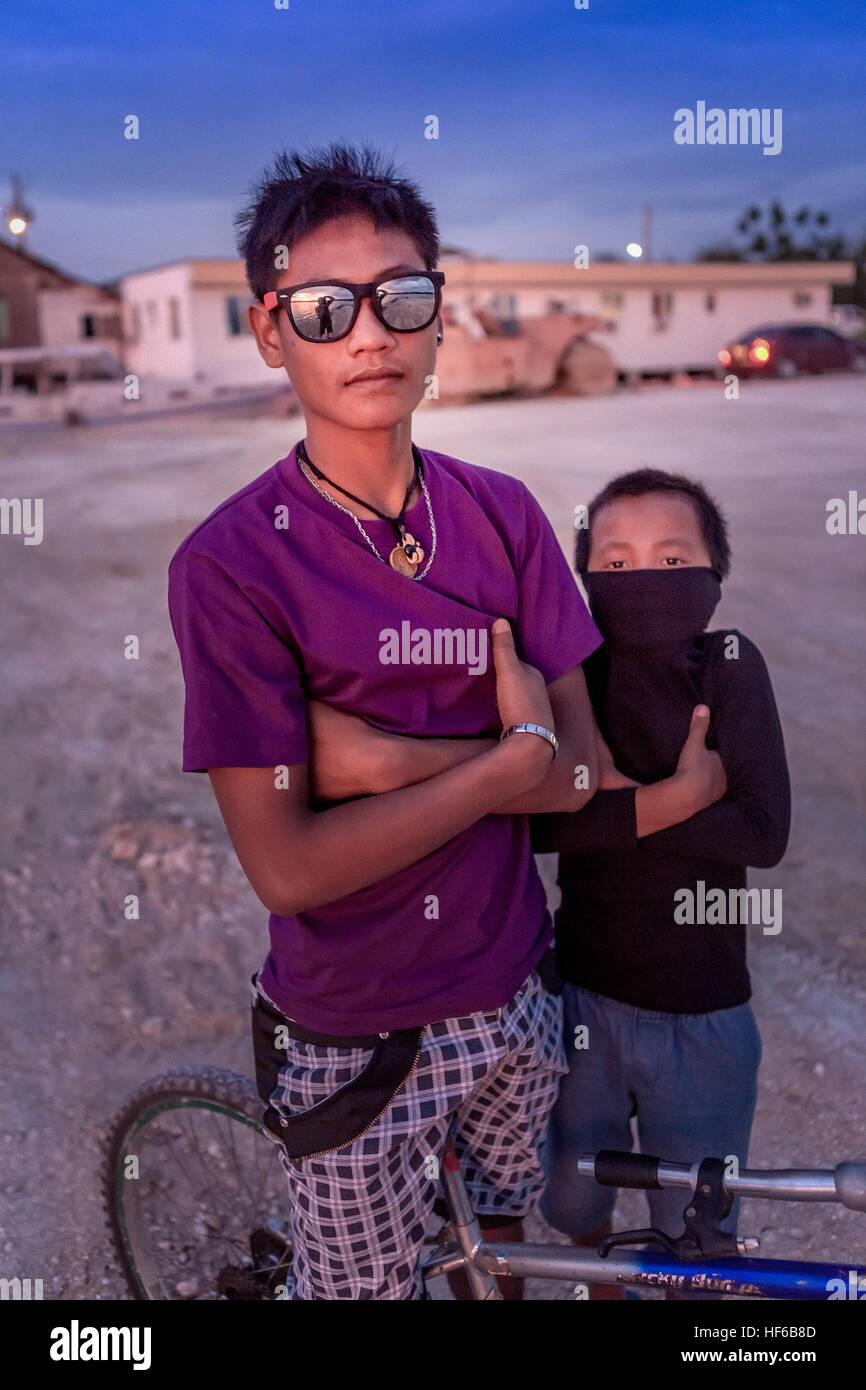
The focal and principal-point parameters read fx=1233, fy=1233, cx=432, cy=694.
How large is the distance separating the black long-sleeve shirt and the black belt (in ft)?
1.38

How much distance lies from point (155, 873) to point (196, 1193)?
1710mm

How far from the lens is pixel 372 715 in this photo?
174cm

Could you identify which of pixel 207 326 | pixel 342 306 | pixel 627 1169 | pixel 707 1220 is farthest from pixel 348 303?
pixel 207 326

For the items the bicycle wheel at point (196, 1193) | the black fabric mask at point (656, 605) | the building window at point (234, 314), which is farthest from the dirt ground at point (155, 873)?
the building window at point (234, 314)

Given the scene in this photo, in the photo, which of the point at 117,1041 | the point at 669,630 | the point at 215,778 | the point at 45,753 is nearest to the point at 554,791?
the point at 669,630

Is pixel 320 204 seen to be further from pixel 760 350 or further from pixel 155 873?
pixel 760 350

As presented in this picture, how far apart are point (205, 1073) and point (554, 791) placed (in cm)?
99

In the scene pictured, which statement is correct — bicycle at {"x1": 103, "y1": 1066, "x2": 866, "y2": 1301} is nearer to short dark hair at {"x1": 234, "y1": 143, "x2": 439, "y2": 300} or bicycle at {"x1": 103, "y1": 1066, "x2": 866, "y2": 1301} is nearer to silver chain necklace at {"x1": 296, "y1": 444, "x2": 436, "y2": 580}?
silver chain necklace at {"x1": 296, "y1": 444, "x2": 436, "y2": 580}

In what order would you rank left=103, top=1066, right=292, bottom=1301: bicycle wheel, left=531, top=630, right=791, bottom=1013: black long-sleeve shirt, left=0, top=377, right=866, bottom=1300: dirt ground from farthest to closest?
left=0, top=377, right=866, bottom=1300: dirt ground < left=103, top=1066, right=292, bottom=1301: bicycle wheel < left=531, top=630, right=791, bottom=1013: black long-sleeve shirt

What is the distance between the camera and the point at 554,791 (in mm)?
1865

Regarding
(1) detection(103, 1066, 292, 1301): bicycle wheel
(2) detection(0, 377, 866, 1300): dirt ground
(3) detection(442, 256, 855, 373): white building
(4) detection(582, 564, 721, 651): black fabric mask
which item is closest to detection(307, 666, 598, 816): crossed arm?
(4) detection(582, 564, 721, 651): black fabric mask

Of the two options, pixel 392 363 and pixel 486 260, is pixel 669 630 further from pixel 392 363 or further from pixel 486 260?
pixel 486 260

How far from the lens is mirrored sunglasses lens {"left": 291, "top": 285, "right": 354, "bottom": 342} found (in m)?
1.69
